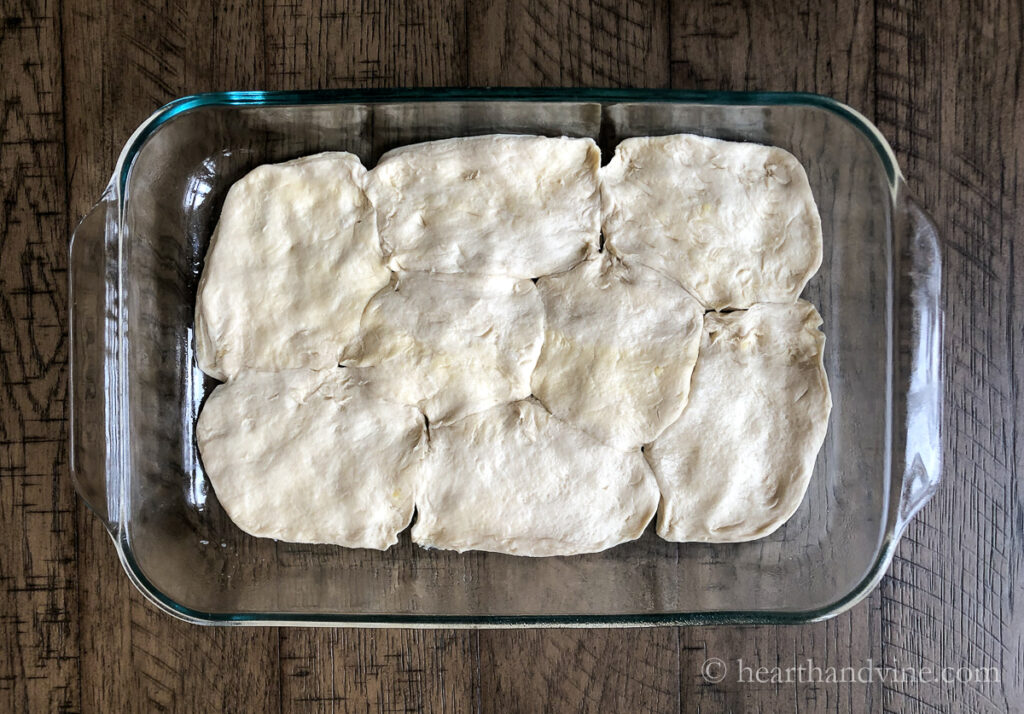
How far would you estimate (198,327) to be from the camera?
2.39ft

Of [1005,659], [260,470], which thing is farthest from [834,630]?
[260,470]

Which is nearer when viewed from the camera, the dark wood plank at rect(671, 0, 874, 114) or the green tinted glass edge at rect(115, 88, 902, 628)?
the green tinted glass edge at rect(115, 88, 902, 628)

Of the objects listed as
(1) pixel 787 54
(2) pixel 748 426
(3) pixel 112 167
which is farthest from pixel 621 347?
(3) pixel 112 167

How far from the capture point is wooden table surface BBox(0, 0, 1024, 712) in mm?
780

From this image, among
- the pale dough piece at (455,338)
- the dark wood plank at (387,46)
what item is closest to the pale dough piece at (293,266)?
the pale dough piece at (455,338)

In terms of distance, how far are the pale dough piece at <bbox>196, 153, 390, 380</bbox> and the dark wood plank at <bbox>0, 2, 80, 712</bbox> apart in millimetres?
234

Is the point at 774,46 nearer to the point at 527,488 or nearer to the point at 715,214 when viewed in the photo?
the point at 715,214

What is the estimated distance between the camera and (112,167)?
2.63 feet

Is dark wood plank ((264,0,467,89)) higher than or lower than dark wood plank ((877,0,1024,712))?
higher

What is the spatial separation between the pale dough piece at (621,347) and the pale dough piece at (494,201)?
0.14 feet

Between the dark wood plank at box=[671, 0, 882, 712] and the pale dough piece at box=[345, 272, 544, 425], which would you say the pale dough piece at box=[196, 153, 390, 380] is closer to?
the pale dough piece at box=[345, 272, 544, 425]

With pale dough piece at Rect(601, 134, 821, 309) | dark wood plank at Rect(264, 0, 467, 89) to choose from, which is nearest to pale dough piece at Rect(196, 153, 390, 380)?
dark wood plank at Rect(264, 0, 467, 89)

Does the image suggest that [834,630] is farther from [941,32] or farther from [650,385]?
[941,32]

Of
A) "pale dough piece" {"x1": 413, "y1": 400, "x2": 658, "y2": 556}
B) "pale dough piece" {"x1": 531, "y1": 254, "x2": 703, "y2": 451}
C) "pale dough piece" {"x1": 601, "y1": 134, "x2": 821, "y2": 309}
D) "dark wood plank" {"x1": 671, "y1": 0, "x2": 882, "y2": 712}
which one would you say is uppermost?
"dark wood plank" {"x1": 671, "y1": 0, "x2": 882, "y2": 712}
